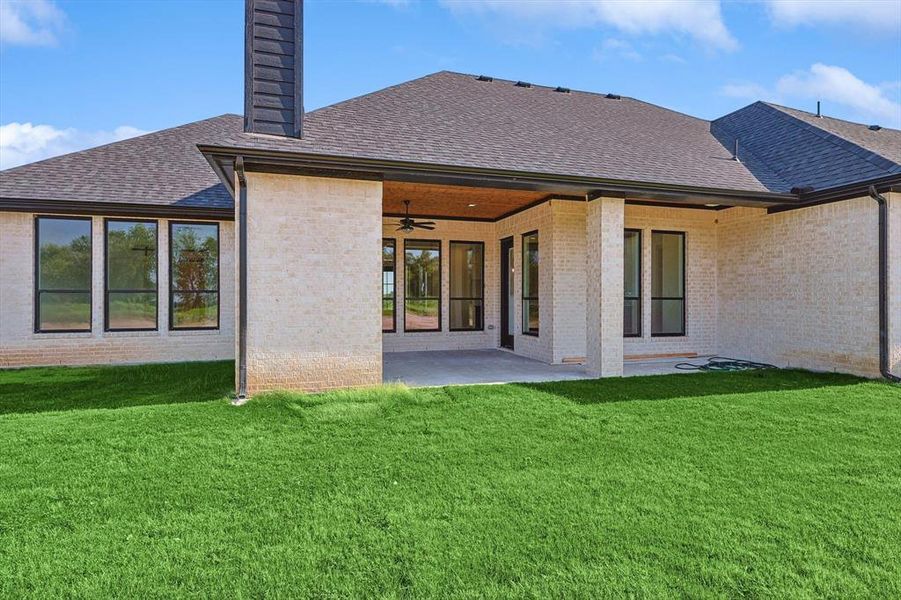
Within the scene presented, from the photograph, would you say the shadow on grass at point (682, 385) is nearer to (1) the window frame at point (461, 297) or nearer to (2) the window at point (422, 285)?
(1) the window frame at point (461, 297)

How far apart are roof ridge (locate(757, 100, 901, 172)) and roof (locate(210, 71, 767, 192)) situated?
1.63 m

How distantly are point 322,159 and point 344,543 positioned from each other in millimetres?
5105

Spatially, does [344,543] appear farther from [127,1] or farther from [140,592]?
[127,1]

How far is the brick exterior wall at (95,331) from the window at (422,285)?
13.2 feet

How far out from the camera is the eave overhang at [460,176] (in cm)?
661

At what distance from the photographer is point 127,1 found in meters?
10.4

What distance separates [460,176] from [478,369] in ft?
11.8

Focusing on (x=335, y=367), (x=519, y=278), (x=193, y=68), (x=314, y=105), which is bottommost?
(x=335, y=367)

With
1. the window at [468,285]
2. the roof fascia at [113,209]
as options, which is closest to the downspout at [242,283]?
the roof fascia at [113,209]

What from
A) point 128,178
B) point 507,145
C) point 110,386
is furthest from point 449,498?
point 128,178

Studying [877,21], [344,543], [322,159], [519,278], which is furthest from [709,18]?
[344,543]

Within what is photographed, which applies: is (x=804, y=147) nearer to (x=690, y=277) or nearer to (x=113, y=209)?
(x=690, y=277)

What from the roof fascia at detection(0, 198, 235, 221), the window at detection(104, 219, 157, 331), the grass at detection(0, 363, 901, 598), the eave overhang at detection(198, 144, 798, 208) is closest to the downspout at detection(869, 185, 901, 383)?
the eave overhang at detection(198, 144, 798, 208)

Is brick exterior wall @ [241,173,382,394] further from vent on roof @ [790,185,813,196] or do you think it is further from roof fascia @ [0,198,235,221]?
vent on roof @ [790,185,813,196]
